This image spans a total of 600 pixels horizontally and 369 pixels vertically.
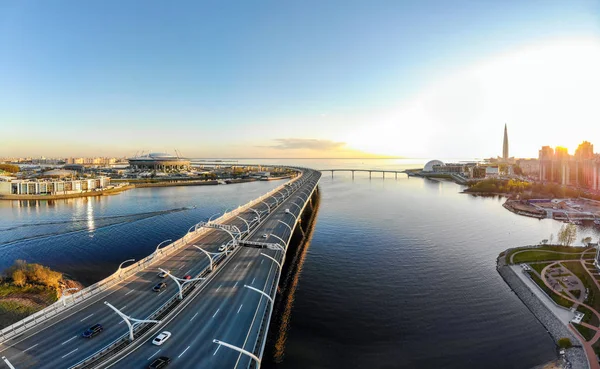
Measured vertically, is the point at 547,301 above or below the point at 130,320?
below

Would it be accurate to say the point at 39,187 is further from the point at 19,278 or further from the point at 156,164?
the point at 156,164

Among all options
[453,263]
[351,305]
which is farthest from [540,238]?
[351,305]

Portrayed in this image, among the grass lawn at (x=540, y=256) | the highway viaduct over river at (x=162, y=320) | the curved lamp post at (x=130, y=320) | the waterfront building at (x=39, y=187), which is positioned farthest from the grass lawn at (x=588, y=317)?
the waterfront building at (x=39, y=187)

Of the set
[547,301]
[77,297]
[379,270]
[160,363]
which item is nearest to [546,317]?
[547,301]

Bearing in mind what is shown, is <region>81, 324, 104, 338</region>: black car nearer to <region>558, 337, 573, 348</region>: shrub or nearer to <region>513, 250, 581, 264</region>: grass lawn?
<region>558, 337, 573, 348</region>: shrub

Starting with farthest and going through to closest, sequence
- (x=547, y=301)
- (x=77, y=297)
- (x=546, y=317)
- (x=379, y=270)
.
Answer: (x=379, y=270), (x=547, y=301), (x=546, y=317), (x=77, y=297)

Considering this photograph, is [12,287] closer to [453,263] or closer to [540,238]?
[453,263]
